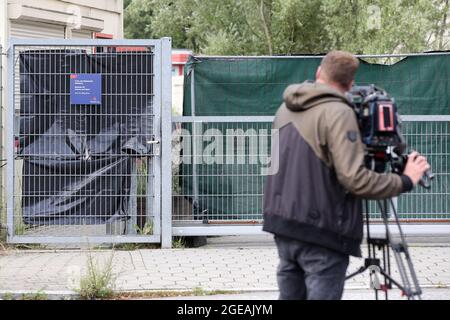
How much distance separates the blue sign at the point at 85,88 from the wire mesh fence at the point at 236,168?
38.6 inches

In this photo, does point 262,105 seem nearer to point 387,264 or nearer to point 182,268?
point 182,268

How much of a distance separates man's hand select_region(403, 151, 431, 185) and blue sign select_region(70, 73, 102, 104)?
5.50 meters

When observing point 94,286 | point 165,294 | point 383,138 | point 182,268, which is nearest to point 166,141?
point 182,268

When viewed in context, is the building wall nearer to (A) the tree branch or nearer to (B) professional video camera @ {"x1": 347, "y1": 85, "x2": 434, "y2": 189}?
(A) the tree branch

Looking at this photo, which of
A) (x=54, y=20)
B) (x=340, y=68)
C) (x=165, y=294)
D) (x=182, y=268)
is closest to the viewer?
(x=340, y=68)

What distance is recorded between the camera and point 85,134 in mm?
9789

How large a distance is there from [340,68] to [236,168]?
16.4 feet

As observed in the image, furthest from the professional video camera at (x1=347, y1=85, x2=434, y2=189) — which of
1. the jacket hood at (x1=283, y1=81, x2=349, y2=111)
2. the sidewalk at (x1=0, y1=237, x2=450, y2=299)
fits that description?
the sidewalk at (x1=0, y1=237, x2=450, y2=299)

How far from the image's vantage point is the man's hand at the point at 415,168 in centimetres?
478

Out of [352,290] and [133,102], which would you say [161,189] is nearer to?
Answer: [133,102]

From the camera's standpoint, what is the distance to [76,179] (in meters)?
9.80

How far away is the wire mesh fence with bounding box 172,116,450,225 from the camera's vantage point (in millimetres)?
9828
